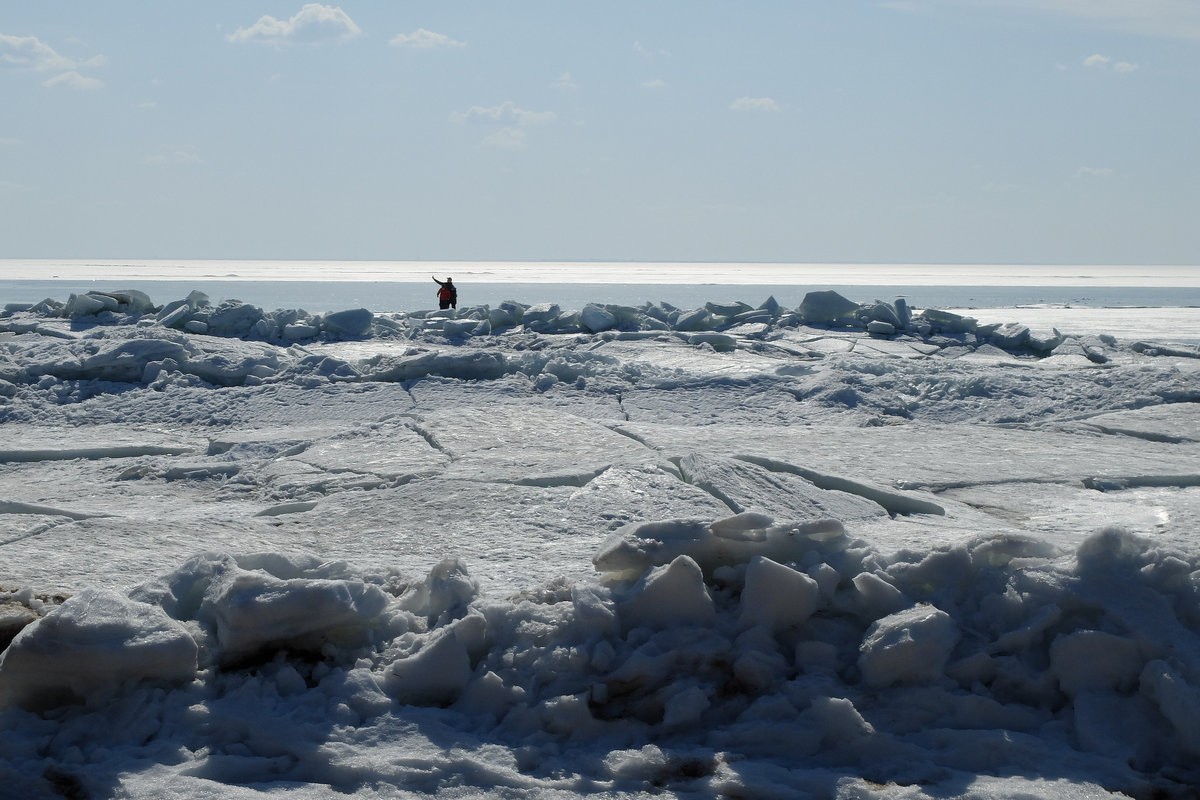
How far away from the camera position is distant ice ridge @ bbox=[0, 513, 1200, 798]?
1.71 m

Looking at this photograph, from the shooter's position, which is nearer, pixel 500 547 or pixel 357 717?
pixel 357 717

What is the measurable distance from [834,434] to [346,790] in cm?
361

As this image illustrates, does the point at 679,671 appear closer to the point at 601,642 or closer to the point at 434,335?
the point at 601,642

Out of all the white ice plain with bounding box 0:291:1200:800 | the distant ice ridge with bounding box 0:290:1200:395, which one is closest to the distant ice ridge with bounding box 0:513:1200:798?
the white ice plain with bounding box 0:291:1200:800

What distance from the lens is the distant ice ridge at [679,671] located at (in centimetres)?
171

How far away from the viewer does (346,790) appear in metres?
1.64

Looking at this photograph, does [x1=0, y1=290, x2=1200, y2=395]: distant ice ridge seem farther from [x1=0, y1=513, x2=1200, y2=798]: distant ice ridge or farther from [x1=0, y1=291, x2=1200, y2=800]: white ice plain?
[x1=0, y1=513, x2=1200, y2=798]: distant ice ridge

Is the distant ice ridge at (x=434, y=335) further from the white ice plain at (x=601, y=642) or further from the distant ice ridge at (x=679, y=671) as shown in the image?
the distant ice ridge at (x=679, y=671)

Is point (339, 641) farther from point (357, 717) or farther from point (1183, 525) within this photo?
point (1183, 525)

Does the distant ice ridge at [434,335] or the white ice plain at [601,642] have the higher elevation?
the distant ice ridge at [434,335]

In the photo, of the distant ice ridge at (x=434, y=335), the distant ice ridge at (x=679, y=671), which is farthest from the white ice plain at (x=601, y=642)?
the distant ice ridge at (x=434, y=335)

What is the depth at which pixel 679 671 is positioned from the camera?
1.91 metres

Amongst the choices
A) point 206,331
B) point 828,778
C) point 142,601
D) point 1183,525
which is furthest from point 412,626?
point 206,331

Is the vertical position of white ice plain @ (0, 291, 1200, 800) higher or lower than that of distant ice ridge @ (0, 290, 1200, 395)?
lower
